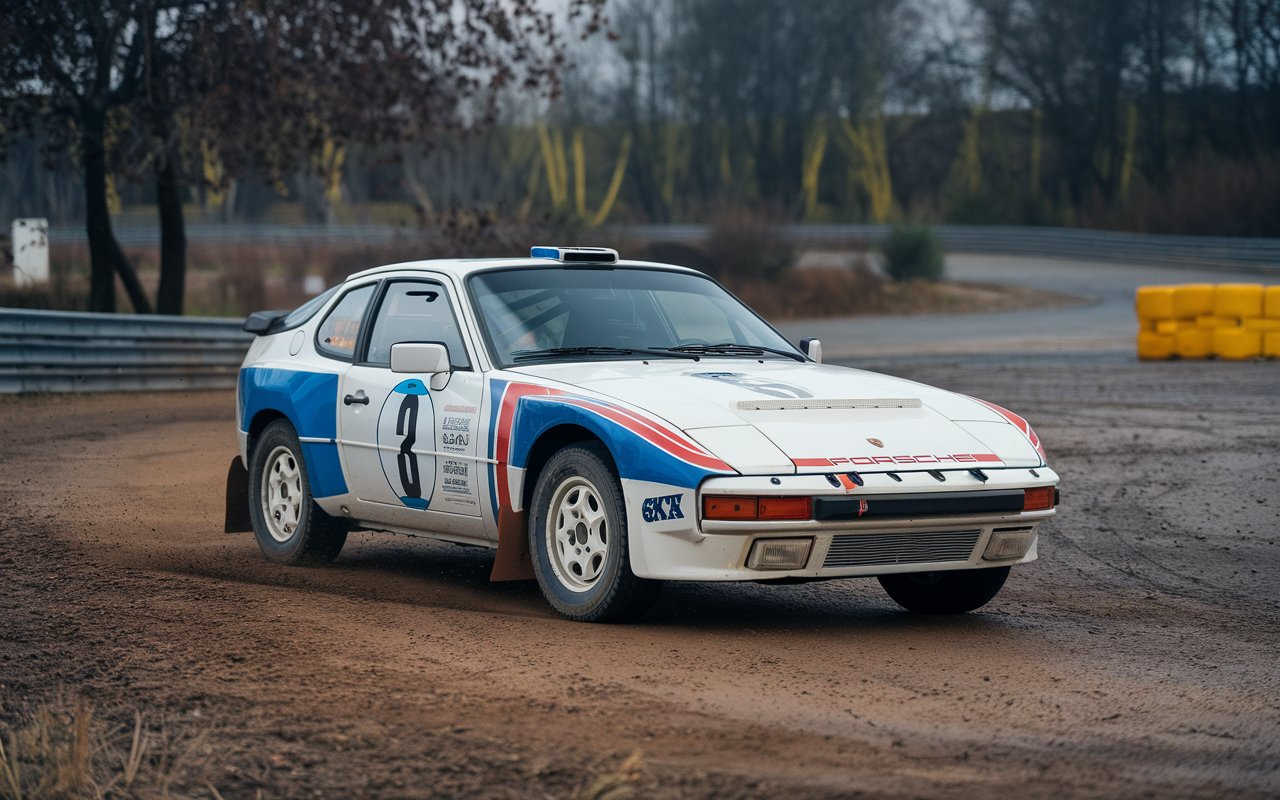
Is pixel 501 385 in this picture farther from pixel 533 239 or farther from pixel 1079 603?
pixel 533 239

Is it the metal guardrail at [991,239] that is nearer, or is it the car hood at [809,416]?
the car hood at [809,416]

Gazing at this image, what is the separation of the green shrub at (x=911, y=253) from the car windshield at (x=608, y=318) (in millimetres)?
35668

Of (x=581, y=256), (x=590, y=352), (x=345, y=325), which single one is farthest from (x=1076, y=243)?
(x=590, y=352)

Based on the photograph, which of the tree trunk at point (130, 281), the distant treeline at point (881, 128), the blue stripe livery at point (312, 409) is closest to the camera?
the blue stripe livery at point (312, 409)

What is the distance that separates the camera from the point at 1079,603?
7.71 metres

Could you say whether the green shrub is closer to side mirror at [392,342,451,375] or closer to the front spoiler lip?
side mirror at [392,342,451,375]

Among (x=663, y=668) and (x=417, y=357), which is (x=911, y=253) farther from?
(x=663, y=668)

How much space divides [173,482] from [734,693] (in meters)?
7.45

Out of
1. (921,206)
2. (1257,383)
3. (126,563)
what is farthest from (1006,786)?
(921,206)

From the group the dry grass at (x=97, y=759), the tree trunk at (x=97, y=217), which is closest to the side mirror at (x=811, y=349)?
the dry grass at (x=97, y=759)

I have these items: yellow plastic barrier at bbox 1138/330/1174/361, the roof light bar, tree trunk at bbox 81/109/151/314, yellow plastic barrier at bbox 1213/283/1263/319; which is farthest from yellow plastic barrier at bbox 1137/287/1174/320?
the roof light bar

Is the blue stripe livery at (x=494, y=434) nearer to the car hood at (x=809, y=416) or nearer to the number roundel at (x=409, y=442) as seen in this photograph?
the car hood at (x=809, y=416)

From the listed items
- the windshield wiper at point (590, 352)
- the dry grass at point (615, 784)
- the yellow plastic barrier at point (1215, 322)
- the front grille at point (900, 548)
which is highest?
the windshield wiper at point (590, 352)

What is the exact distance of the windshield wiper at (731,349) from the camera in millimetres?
7738
